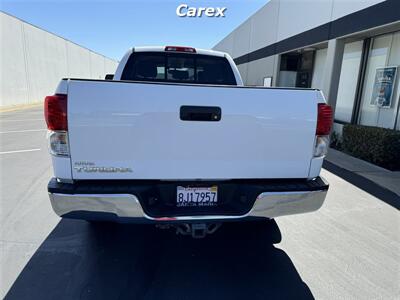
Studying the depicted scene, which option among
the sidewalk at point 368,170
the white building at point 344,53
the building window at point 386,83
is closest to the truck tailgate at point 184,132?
the sidewalk at point 368,170

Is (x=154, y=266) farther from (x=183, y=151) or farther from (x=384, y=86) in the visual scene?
(x=384, y=86)

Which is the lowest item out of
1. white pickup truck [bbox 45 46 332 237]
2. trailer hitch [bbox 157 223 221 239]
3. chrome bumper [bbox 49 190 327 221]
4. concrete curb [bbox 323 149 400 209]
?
concrete curb [bbox 323 149 400 209]

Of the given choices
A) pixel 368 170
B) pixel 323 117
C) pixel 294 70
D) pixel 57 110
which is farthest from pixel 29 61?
pixel 323 117

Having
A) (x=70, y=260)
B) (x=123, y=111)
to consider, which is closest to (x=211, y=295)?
(x=70, y=260)

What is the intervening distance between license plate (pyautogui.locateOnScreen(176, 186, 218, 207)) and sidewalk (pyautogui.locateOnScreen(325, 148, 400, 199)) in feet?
13.3

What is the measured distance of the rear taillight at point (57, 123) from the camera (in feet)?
7.08

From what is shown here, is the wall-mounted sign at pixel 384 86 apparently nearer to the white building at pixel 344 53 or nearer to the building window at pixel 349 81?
the white building at pixel 344 53

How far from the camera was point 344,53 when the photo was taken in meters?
10.8

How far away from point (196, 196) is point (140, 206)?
482 millimetres

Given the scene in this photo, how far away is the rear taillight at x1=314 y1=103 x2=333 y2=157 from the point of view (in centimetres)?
249

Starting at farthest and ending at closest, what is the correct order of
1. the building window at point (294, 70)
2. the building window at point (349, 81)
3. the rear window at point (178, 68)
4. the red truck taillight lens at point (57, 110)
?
the building window at point (294, 70), the building window at point (349, 81), the rear window at point (178, 68), the red truck taillight lens at point (57, 110)

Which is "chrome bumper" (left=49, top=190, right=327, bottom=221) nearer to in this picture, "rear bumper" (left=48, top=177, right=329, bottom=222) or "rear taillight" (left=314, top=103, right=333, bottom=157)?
"rear bumper" (left=48, top=177, right=329, bottom=222)

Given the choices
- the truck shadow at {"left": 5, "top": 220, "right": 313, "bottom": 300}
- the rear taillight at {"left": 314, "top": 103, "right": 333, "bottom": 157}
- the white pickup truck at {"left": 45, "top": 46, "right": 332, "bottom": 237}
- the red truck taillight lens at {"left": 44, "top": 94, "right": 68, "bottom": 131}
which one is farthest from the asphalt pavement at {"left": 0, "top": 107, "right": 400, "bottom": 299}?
the red truck taillight lens at {"left": 44, "top": 94, "right": 68, "bottom": 131}

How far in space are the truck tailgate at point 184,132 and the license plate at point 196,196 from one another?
112 millimetres
